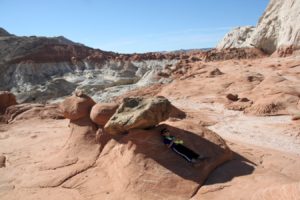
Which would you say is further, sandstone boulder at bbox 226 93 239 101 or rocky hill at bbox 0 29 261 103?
rocky hill at bbox 0 29 261 103

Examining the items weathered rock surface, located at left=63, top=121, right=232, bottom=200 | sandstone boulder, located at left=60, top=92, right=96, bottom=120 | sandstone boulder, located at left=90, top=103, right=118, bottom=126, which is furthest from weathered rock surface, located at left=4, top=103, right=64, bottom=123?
weathered rock surface, located at left=63, top=121, right=232, bottom=200

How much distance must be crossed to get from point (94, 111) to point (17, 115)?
7504mm

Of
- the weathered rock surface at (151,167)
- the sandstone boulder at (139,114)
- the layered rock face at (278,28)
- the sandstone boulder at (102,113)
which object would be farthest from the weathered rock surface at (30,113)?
the layered rock face at (278,28)

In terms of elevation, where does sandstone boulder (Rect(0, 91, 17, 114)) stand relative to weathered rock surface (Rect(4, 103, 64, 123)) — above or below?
above

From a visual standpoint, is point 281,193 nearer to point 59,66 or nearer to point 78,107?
point 78,107

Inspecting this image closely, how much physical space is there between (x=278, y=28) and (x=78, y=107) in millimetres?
17722

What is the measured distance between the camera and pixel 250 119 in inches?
379

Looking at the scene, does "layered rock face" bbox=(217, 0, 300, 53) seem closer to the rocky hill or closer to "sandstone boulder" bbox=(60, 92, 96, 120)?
the rocky hill

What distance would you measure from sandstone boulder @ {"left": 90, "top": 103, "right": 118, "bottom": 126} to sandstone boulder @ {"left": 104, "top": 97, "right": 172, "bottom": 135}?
0.63 metres

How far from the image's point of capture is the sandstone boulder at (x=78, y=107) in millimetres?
7336

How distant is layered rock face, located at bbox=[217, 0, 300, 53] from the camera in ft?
61.2

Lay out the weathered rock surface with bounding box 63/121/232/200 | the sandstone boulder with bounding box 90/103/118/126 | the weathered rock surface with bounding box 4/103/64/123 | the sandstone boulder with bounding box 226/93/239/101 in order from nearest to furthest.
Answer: the weathered rock surface with bounding box 63/121/232/200, the sandstone boulder with bounding box 90/103/118/126, the sandstone boulder with bounding box 226/93/239/101, the weathered rock surface with bounding box 4/103/64/123

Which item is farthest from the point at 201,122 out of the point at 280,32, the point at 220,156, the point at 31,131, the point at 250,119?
the point at 280,32

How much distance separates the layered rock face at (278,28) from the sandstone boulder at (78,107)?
47.4 feet
